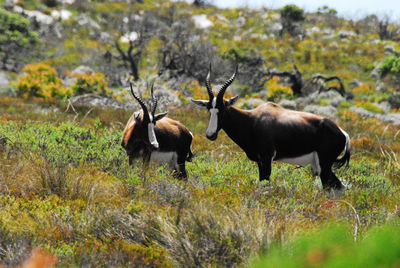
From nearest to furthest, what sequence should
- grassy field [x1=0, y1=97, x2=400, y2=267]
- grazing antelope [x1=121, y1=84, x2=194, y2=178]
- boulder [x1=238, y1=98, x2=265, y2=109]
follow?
grassy field [x1=0, y1=97, x2=400, y2=267] < grazing antelope [x1=121, y1=84, x2=194, y2=178] < boulder [x1=238, y1=98, x2=265, y2=109]

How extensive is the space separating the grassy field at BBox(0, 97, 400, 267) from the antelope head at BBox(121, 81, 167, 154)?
0.34 m

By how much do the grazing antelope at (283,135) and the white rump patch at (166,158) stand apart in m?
1.02

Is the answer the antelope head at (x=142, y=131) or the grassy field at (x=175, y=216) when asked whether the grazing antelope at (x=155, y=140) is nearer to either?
the antelope head at (x=142, y=131)

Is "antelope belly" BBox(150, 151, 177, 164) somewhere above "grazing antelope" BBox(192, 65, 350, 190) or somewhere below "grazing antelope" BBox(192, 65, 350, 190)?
below

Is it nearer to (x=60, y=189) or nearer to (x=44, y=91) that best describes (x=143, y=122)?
(x=60, y=189)

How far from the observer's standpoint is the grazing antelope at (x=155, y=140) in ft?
18.4

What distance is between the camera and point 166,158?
6039mm

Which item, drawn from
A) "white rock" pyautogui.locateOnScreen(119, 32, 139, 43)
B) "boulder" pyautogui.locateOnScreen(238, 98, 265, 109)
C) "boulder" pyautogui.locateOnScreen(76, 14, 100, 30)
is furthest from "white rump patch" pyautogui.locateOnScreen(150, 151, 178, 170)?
"boulder" pyautogui.locateOnScreen(76, 14, 100, 30)

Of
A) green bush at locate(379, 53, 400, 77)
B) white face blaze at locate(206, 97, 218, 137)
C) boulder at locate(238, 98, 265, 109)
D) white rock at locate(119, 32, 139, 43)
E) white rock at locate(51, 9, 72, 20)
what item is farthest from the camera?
white rock at locate(51, 9, 72, 20)

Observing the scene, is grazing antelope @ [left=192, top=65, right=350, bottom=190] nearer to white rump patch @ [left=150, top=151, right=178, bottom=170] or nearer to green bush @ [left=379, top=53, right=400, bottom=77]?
white rump patch @ [left=150, top=151, right=178, bottom=170]

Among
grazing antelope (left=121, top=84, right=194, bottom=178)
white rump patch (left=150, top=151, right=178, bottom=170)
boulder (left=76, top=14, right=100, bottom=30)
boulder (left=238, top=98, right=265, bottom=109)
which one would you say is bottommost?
boulder (left=238, top=98, right=265, bottom=109)

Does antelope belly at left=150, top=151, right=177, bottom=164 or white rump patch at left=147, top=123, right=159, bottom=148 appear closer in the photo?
white rump patch at left=147, top=123, right=159, bottom=148

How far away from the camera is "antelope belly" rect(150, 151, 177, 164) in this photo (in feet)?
19.4

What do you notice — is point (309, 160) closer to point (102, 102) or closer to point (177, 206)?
point (177, 206)
